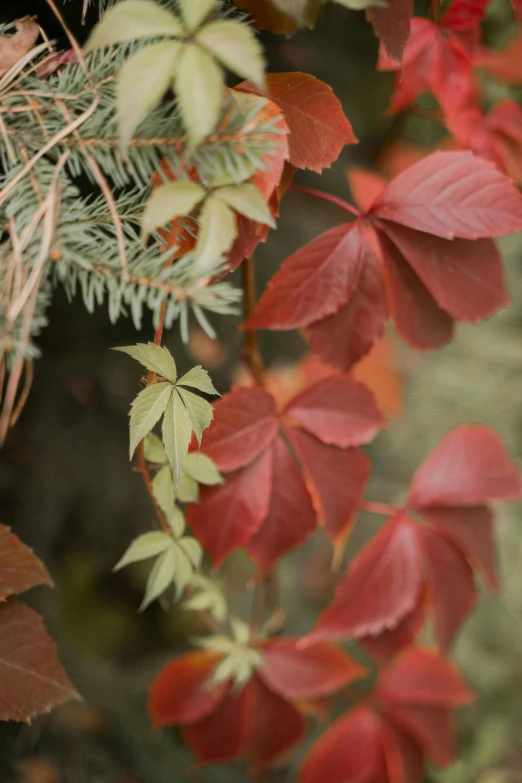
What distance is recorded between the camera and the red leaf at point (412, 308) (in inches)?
23.0

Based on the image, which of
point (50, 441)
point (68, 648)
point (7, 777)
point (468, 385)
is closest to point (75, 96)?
point (50, 441)

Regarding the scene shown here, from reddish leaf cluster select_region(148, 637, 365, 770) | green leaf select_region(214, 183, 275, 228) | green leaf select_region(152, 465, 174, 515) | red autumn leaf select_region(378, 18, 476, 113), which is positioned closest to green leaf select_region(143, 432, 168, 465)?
green leaf select_region(152, 465, 174, 515)

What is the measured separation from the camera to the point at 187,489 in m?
0.51

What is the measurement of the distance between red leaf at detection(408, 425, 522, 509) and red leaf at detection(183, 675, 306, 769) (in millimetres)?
356

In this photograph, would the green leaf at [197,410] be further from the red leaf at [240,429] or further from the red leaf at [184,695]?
the red leaf at [184,695]

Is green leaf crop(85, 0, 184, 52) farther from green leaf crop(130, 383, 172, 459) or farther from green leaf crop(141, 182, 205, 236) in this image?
green leaf crop(130, 383, 172, 459)

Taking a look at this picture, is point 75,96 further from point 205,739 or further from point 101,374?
point 205,739

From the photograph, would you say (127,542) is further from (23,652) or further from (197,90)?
(197,90)

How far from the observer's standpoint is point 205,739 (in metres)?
0.78

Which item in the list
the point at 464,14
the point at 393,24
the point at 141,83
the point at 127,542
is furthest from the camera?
the point at 127,542

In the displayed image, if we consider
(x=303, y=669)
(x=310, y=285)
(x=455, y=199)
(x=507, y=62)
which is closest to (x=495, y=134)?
(x=507, y=62)

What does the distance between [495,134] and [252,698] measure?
90 centimetres

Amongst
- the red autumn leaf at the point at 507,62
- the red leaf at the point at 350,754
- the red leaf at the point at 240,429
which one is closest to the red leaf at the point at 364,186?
the red autumn leaf at the point at 507,62

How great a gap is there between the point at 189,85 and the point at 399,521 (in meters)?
0.58
